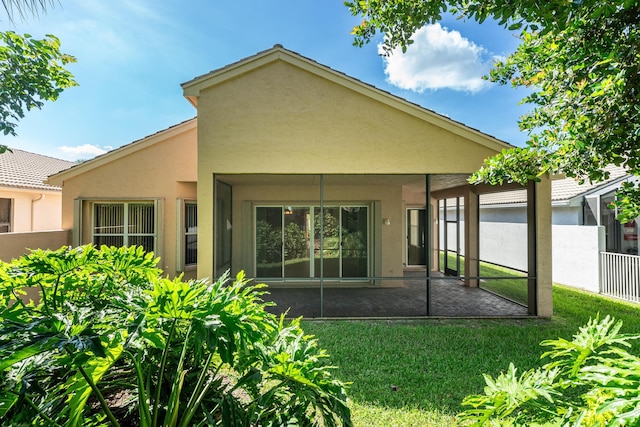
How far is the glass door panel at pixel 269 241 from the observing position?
10852mm

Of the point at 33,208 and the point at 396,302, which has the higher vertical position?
the point at 33,208

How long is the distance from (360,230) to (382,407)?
733 cm

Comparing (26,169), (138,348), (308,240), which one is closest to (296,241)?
(308,240)

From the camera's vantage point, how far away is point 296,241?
10.9m

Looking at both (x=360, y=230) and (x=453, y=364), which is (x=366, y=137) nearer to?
(x=360, y=230)

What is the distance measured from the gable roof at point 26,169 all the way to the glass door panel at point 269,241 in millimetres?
7336

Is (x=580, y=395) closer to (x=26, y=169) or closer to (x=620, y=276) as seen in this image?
(x=620, y=276)

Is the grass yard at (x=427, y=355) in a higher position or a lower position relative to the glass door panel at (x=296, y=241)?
lower

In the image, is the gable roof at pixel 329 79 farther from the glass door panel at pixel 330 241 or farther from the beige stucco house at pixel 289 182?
the glass door panel at pixel 330 241

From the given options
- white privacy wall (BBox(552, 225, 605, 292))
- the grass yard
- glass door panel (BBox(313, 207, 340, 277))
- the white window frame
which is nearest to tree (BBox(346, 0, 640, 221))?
the grass yard

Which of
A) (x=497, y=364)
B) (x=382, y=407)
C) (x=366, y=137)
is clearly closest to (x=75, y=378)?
(x=382, y=407)

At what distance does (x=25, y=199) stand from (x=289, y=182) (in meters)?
11.0

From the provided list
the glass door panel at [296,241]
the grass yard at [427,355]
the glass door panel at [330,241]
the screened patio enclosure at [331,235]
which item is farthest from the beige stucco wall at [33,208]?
the grass yard at [427,355]

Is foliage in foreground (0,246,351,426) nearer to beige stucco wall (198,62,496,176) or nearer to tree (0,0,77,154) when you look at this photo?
tree (0,0,77,154)
